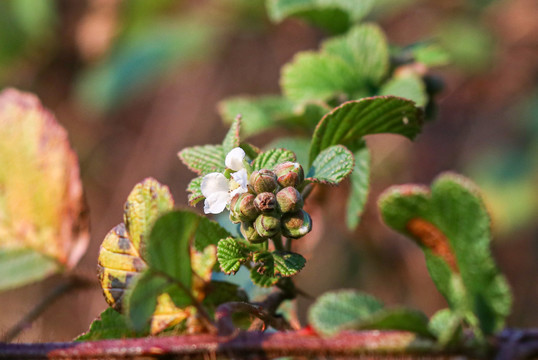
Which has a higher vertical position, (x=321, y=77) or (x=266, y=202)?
(x=321, y=77)

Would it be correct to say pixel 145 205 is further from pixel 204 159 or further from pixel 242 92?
pixel 242 92

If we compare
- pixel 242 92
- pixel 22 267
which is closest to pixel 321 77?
pixel 22 267

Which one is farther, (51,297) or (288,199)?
(51,297)

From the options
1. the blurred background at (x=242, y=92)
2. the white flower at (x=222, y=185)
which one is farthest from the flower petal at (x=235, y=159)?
the blurred background at (x=242, y=92)

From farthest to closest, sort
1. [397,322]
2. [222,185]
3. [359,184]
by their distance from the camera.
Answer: [359,184], [222,185], [397,322]

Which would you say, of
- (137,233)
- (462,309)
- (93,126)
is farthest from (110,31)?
(462,309)

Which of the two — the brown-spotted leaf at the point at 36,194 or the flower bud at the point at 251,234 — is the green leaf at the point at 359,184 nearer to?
the flower bud at the point at 251,234

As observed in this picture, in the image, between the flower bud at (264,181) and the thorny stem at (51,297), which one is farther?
the thorny stem at (51,297)

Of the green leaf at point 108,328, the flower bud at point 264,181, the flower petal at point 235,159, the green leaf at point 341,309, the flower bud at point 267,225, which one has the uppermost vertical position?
the flower petal at point 235,159
